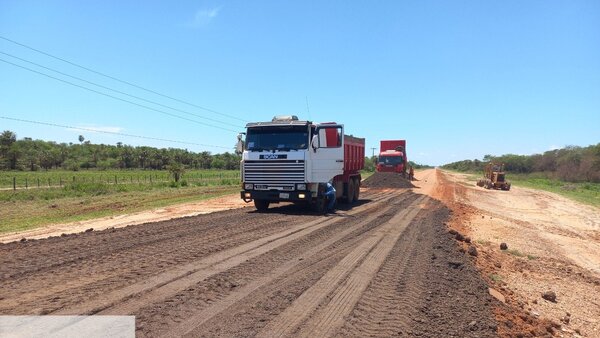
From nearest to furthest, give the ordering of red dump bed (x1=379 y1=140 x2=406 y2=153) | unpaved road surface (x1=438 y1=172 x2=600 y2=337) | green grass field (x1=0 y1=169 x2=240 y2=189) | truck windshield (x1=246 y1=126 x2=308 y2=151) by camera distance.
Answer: unpaved road surface (x1=438 y1=172 x2=600 y2=337), truck windshield (x1=246 y1=126 x2=308 y2=151), red dump bed (x1=379 y1=140 x2=406 y2=153), green grass field (x1=0 y1=169 x2=240 y2=189)

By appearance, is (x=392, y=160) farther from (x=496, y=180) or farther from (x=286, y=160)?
(x=286, y=160)

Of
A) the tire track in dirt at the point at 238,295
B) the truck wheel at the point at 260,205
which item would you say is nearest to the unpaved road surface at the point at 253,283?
the tire track in dirt at the point at 238,295

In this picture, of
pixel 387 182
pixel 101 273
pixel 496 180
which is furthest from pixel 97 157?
pixel 101 273

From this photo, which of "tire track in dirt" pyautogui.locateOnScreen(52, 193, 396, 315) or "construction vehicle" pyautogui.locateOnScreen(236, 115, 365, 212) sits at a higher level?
"construction vehicle" pyautogui.locateOnScreen(236, 115, 365, 212)

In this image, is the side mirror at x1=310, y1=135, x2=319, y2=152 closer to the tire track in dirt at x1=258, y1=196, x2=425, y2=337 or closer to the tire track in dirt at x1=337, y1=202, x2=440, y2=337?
the tire track in dirt at x1=258, y1=196, x2=425, y2=337

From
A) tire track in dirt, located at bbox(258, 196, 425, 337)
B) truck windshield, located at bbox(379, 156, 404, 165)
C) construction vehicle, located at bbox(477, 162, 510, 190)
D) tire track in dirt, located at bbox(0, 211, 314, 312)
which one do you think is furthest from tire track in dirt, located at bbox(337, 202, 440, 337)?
construction vehicle, located at bbox(477, 162, 510, 190)

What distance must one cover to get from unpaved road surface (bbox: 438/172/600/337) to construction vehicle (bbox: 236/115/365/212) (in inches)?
210

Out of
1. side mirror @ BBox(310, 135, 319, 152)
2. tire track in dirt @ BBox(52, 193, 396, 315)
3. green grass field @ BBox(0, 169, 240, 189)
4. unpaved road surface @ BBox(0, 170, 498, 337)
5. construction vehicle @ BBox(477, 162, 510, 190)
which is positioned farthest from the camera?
green grass field @ BBox(0, 169, 240, 189)

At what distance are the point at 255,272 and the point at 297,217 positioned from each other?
7.59 m

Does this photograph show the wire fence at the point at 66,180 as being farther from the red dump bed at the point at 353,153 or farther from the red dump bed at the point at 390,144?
the red dump bed at the point at 353,153

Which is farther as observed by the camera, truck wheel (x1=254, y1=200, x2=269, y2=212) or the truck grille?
truck wheel (x1=254, y1=200, x2=269, y2=212)

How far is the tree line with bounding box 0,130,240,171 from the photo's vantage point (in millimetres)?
82213

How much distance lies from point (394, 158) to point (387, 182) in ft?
17.7

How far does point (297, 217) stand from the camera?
14.3 m
